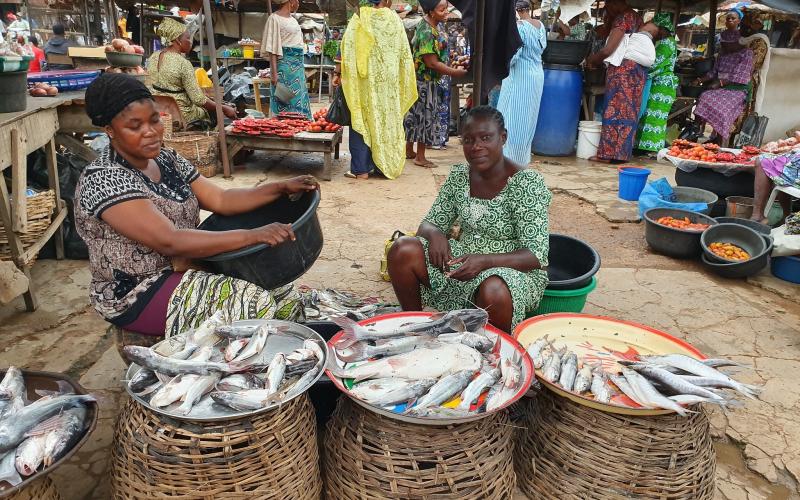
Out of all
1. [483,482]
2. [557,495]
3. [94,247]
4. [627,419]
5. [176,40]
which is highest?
[176,40]

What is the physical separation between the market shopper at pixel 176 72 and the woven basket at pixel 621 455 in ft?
21.2

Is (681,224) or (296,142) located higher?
(296,142)

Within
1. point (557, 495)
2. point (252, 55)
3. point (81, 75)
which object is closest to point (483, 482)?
point (557, 495)

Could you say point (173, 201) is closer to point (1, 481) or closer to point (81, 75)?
point (1, 481)

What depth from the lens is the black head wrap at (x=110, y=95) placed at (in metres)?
2.13

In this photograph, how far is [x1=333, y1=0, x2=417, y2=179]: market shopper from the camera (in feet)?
20.8

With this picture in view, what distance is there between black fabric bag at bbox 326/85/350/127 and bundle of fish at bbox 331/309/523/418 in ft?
16.6

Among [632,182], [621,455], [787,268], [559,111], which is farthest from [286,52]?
[621,455]

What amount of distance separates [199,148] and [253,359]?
18.3 feet

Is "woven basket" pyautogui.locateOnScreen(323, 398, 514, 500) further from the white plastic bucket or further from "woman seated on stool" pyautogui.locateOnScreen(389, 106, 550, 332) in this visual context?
the white plastic bucket

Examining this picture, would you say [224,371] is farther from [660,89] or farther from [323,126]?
[660,89]

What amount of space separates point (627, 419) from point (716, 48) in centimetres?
1045

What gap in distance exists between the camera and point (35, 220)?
378 cm

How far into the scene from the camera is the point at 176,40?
264 inches
